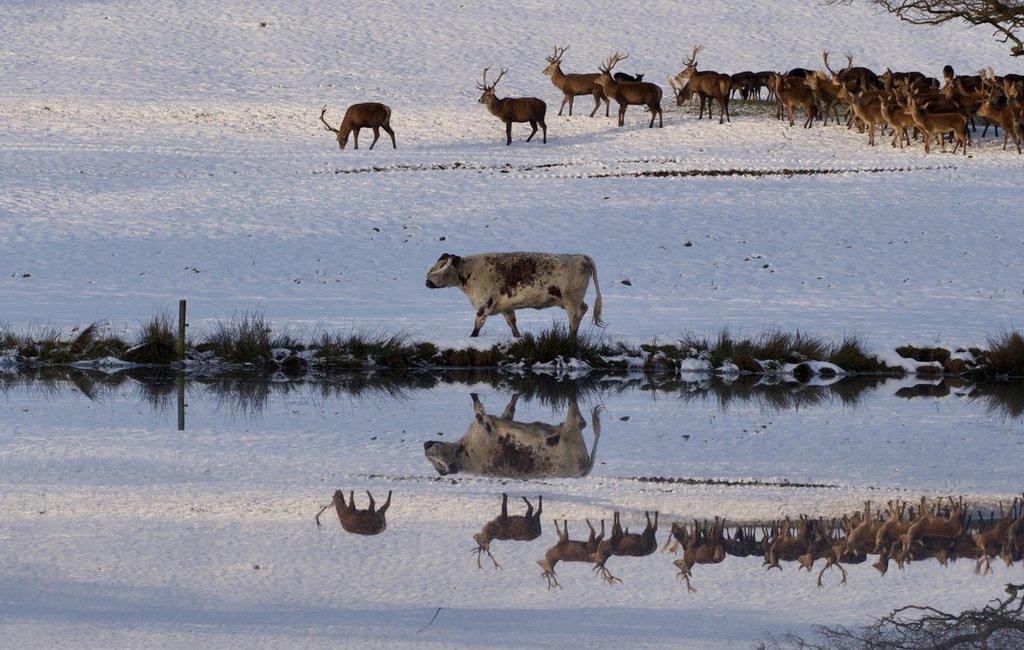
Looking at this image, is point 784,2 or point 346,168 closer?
point 346,168

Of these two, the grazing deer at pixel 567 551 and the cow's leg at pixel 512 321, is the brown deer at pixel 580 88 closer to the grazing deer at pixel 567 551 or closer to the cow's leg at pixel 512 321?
the cow's leg at pixel 512 321

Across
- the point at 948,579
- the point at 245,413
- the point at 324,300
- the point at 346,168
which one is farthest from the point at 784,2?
the point at 948,579

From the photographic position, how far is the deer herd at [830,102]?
31.7m

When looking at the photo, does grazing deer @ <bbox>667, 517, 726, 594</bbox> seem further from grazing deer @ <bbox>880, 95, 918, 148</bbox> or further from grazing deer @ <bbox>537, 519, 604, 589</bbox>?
grazing deer @ <bbox>880, 95, 918, 148</bbox>

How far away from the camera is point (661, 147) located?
32.3 metres

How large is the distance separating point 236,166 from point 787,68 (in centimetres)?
2094

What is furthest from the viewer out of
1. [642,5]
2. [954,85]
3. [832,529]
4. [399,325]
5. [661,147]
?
[642,5]

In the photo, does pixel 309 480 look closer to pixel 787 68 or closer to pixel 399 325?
pixel 399 325

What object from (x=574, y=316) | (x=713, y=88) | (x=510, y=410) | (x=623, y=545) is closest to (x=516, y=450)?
A: (x=510, y=410)

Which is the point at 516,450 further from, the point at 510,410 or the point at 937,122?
the point at 937,122

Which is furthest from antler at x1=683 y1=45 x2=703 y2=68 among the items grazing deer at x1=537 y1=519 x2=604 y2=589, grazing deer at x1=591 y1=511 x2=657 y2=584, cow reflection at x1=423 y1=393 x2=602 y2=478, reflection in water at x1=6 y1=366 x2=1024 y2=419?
grazing deer at x1=537 y1=519 x2=604 y2=589

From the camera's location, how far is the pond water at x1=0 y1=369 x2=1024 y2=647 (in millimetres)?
7160

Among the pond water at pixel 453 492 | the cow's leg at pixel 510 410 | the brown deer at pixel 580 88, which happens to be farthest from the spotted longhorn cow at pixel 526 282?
the brown deer at pixel 580 88

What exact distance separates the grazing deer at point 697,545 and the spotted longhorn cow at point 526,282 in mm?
7491
